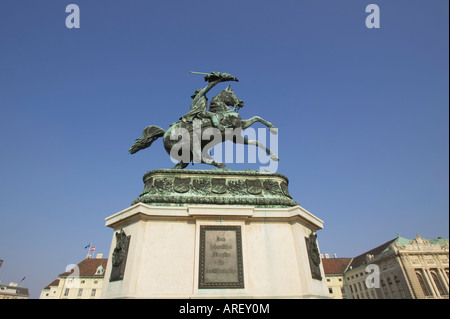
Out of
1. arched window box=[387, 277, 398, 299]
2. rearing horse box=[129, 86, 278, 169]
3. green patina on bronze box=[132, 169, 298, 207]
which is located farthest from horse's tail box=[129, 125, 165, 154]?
arched window box=[387, 277, 398, 299]

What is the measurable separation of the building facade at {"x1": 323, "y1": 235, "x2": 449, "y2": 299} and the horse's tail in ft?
198

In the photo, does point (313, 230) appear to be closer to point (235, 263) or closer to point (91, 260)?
point (235, 263)

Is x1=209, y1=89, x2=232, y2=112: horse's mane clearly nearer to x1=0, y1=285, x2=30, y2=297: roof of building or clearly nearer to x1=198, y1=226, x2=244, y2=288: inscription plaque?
x1=198, y1=226, x2=244, y2=288: inscription plaque

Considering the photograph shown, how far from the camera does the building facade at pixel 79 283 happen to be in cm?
5831

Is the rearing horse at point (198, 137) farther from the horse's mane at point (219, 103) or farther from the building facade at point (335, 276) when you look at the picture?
the building facade at point (335, 276)

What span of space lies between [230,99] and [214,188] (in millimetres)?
3958

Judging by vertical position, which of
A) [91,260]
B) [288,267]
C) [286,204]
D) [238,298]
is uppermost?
[91,260]

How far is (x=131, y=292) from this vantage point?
17.0ft

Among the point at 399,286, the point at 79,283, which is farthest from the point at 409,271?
the point at 79,283

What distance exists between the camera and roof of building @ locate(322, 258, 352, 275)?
73.7 m

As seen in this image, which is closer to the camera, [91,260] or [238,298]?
[238,298]

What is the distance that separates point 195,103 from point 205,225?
4.71 metres

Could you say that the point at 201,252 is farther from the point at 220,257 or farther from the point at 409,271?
the point at 409,271
